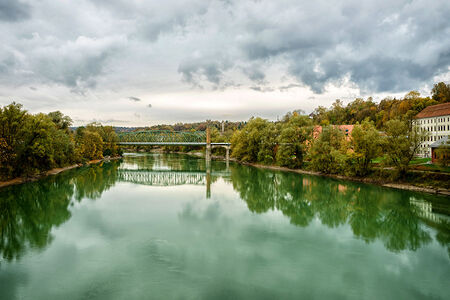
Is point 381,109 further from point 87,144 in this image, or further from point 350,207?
point 87,144

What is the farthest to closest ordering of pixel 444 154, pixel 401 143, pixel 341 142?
pixel 341 142 < pixel 401 143 < pixel 444 154

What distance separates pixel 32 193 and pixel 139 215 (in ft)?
39.8

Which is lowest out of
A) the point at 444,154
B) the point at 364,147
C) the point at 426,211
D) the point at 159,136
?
the point at 426,211

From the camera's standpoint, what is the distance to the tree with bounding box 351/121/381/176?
85.5 ft

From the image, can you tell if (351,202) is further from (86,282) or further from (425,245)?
(86,282)

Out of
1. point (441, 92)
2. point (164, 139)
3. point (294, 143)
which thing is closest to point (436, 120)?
point (441, 92)

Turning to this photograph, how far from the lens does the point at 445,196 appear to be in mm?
21156

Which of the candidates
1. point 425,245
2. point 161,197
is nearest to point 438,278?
point 425,245

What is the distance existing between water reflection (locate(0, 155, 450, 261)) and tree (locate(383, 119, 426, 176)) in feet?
8.75

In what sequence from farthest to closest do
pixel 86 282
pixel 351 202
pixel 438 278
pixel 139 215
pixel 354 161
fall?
pixel 354 161 < pixel 351 202 < pixel 139 215 < pixel 438 278 < pixel 86 282

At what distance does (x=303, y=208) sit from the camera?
19.1m

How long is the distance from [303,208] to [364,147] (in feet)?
38.9

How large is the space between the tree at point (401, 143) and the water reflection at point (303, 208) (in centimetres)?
267

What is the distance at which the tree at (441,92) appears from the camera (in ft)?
146
